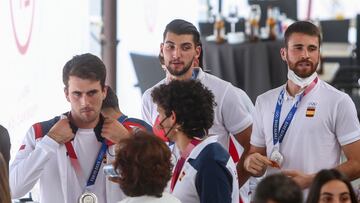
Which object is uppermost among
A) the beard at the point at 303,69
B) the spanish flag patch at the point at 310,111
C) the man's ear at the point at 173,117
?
the beard at the point at 303,69

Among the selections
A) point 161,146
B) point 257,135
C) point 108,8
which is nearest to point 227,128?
point 257,135

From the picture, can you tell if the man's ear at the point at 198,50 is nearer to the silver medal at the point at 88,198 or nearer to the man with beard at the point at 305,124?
Answer: the man with beard at the point at 305,124

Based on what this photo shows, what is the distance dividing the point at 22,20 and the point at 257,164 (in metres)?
1.82

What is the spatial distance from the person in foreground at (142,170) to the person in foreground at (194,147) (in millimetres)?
305

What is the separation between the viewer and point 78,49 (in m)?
6.02

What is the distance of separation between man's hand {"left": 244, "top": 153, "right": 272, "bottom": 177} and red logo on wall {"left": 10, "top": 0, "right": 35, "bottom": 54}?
1648 mm

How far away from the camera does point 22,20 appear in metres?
5.06

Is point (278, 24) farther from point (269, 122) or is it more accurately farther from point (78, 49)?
point (269, 122)

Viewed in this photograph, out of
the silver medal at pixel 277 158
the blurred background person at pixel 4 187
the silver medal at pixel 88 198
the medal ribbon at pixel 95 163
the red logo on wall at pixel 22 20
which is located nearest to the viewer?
the blurred background person at pixel 4 187

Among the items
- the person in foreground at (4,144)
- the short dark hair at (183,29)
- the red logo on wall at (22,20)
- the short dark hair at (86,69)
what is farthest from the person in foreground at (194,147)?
the red logo on wall at (22,20)

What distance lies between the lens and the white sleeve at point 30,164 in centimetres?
358

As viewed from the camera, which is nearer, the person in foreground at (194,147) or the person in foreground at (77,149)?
the person in foreground at (194,147)

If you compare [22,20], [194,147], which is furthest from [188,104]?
[22,20]

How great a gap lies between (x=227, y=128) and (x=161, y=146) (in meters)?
1.30
